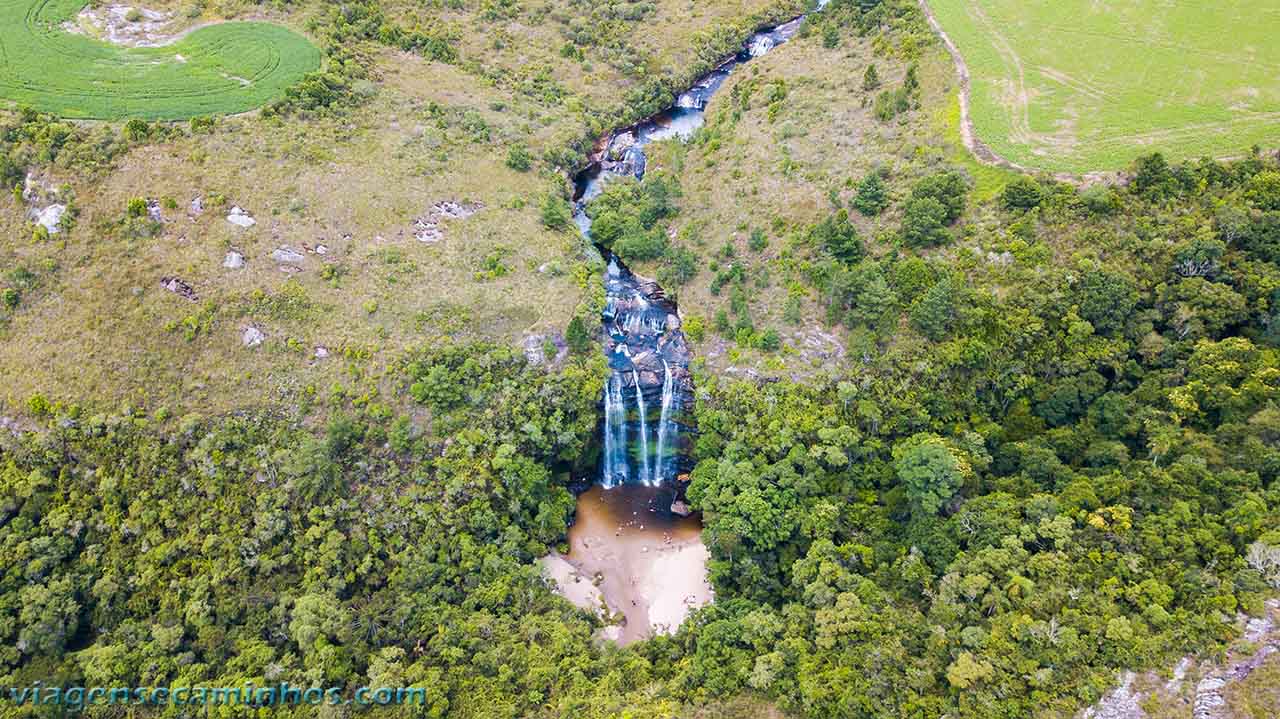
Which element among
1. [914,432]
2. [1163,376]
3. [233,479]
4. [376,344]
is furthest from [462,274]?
[1163,376]

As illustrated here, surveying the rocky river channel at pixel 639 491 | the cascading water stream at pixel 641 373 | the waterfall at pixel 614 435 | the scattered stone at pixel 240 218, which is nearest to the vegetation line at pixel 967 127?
the rocky river channel at pixel 639 491

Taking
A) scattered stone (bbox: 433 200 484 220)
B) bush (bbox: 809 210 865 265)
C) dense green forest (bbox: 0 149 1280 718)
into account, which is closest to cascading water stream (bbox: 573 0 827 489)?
dense green forest (bbox: 0 149 1280 718)

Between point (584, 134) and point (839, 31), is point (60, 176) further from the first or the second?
point (839, 31)

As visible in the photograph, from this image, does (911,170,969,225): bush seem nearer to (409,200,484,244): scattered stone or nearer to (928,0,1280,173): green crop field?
(928,0,1280,173): green crop field

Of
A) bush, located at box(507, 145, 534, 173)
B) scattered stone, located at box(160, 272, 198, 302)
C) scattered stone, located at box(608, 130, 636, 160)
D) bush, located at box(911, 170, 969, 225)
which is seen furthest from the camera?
scattered stone, located at box(608, 130, 636, 160)

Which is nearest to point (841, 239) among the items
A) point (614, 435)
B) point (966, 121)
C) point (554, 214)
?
point (966, 121)

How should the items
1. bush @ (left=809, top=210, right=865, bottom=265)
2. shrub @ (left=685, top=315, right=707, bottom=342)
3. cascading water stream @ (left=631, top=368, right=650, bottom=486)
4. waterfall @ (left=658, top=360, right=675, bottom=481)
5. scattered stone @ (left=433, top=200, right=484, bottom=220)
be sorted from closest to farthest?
1. cascading water stream @ (left=631, top=368, right=650, bottom=486)
2. waterfall @ (left=658, top=360, right=675, bottom=481)
3. shrub @ (left=685, top=315, right=707, bottom=342)
4. bush @ (left=809, top=210, right=865, bottom=265)
5. scattered stone @ (left=433, top=200, right=484, bottom=220)
